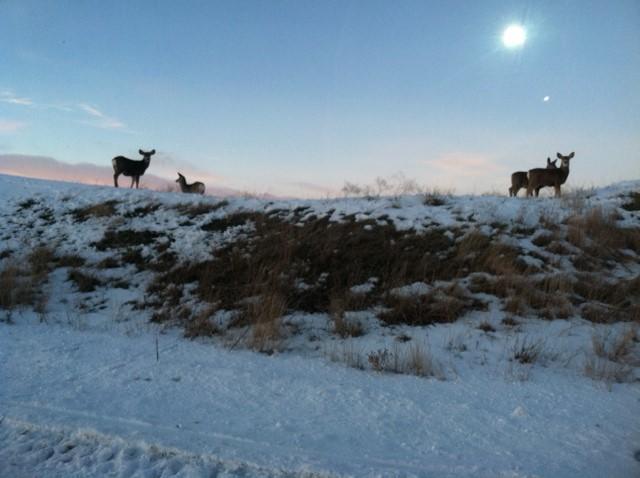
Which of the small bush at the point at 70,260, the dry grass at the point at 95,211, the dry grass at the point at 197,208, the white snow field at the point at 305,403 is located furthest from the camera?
the dry grass at the point at 95,211

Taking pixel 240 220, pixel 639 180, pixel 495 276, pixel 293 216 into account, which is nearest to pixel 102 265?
pixel 240 220

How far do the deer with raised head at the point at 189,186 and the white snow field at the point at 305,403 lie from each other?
1325 centimetres

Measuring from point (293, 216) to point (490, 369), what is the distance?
7280 millimetres

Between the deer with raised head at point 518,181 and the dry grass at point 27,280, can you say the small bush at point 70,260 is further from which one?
the deer with raised head at point 518,181

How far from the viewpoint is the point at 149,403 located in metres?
4.27

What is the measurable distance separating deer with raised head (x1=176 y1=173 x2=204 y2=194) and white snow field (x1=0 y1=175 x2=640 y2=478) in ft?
43.5

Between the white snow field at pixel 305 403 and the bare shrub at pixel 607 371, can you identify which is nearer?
the white snow field at pixel 305 403

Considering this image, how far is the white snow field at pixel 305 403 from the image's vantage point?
3355mm

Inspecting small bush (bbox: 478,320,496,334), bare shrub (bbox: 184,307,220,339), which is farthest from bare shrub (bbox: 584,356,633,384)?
bare shrub (bbox: 184,307,220,339)

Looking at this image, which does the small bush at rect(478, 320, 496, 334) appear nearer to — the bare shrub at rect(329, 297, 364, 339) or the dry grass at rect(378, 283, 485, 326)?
the dry grass at rect(378, 283, 485, 326)

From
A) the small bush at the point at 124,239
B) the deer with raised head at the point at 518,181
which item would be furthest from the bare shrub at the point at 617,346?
the deer with raised head at the point at 518,181

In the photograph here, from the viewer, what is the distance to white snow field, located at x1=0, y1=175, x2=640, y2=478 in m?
3.36

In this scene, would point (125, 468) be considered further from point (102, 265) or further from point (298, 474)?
point (102, 265)

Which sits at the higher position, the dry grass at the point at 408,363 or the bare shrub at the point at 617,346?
the bare shrub at the point at 617,346
